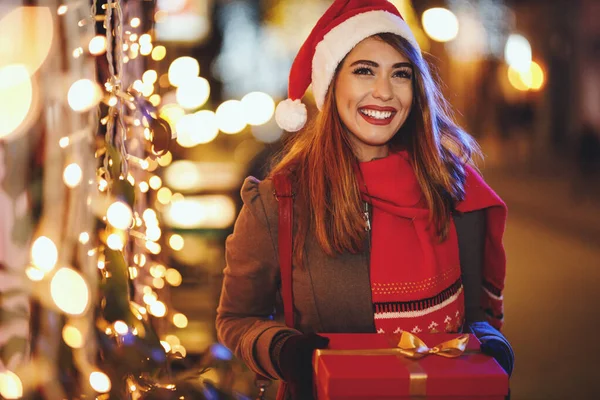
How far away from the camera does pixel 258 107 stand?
6859 mm

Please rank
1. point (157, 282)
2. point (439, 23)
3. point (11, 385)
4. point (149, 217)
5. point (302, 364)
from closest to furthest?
point (11, 385), point (302, 364), point (149, 217), point (157, 282), point (439, 23)

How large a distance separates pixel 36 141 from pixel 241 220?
844 mm

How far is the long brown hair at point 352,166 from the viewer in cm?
234

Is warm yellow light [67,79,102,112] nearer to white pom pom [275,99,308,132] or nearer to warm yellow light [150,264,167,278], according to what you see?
white pom pom [275,99,308,132]

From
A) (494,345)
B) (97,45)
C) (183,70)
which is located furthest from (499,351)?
(183,70)

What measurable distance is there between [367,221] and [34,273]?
1.12 metres

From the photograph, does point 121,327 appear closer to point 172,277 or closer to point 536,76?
point 172,277

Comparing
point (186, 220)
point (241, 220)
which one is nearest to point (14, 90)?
point (241, 220)

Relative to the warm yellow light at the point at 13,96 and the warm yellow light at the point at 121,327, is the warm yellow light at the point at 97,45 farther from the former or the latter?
the warm yellow light at the point at 121,327

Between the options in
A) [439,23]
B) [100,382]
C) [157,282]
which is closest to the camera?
[100,382]

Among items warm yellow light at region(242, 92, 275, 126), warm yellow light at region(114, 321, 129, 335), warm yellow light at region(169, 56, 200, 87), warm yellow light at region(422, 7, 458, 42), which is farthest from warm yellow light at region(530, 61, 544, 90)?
warm yellow light at region(114, 321, 129, 335)

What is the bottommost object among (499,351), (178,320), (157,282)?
(178,320)

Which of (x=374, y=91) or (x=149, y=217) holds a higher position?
(x=374, y=91)

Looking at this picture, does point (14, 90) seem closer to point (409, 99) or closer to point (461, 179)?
point (409, 99)
